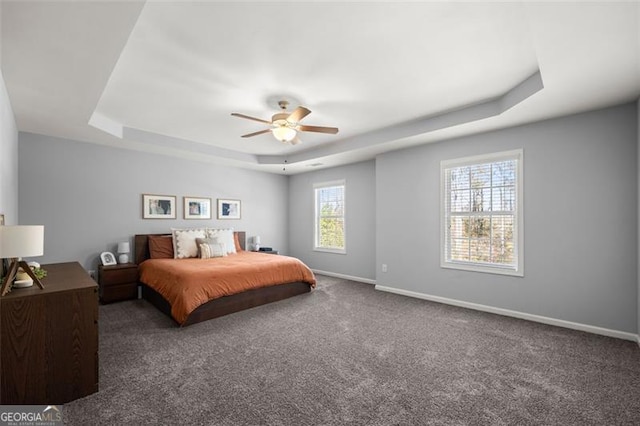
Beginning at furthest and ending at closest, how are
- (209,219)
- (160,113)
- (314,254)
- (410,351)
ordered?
(314,254) → (209,219) → (160,113) → (410,351)

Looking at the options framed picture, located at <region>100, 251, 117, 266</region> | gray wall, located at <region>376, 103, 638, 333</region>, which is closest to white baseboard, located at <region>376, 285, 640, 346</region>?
gray wall, located at <region>376, 103, 638, 333</region>

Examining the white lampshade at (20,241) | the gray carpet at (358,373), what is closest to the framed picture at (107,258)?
the gray carpet at (358,373)

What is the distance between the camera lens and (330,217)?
645 centimetres

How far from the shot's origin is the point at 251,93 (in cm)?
309

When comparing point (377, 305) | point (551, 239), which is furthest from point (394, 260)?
point (551, 239)

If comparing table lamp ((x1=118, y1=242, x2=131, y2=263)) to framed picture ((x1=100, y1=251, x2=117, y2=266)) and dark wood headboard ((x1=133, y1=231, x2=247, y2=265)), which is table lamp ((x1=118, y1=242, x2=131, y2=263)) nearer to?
framed picture ((x1=100, y1=251, x2=117, y2=266))

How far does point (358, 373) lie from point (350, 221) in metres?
3.85

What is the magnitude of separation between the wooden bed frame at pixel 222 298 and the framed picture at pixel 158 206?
40 centimetres

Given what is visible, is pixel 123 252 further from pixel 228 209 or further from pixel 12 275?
pixel 12 275

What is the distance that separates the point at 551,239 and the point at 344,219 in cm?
352

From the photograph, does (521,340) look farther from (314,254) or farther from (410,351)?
(314,254)

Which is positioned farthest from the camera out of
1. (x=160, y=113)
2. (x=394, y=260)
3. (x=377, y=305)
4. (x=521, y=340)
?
(x=394, y=260)

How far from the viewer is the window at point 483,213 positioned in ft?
12.1

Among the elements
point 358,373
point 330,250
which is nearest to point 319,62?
point 358,373
